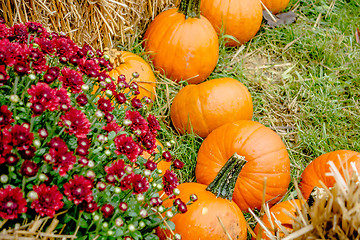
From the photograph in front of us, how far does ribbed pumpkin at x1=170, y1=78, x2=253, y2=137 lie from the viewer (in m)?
2.59

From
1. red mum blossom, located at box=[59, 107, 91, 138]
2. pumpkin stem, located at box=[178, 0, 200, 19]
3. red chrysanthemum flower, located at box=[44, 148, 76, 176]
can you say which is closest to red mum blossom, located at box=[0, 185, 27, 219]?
red chrysanthemum flower, located at box=[44, 148, 76, 176]

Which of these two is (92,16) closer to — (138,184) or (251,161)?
(251,161)

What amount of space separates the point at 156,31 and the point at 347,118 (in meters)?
1.86

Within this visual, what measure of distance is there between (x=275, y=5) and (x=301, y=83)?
99 cm

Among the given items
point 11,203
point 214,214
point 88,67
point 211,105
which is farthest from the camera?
point 211,105

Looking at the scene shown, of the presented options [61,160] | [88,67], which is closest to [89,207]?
[61,160]

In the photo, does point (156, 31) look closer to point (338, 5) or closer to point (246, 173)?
point (246, 173)

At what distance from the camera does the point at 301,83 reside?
3.43 metres

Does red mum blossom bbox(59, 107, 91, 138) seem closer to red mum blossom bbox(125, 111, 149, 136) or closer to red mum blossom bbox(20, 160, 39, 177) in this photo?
red mum blossom bbox(20, 160, 39, 177)

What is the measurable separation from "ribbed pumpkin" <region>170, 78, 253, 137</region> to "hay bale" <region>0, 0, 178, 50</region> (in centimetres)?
84

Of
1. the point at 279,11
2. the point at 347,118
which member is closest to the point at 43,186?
the point at 347,118

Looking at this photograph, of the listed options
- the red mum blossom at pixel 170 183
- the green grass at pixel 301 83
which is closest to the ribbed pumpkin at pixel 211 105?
the green grass at pixel 301 83

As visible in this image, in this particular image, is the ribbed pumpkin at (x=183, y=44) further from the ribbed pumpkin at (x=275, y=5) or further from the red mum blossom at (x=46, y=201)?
the red mum blossom at (x=46, y=201)

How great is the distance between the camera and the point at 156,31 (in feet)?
10.0
